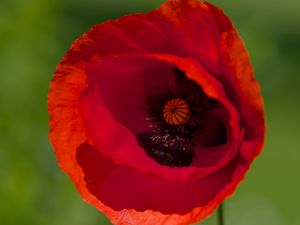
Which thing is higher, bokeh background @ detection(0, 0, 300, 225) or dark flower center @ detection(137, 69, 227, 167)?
dark flower center @ detection(137, 69, 227, 167)

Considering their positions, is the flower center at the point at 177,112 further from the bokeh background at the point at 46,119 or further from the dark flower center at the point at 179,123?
the bokeh background at the point at 46,119

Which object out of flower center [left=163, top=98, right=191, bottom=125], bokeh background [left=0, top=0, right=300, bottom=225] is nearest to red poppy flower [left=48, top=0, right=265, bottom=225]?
flower center [left=163, top=98, right=191, bottom=125]

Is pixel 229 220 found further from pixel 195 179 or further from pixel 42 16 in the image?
pixel 195 179

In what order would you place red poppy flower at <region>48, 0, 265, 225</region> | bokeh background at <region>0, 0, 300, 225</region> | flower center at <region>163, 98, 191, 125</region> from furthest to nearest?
1. bokeh background at <region>0, 0, 300, 225</region>
2. flower center at <region>163, 98, 191, 125</region>
3. red poppy flower at <region>48, 0, 265, 225</region>

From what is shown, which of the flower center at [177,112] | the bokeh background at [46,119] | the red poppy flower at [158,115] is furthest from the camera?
the bokeh background at [46,119]

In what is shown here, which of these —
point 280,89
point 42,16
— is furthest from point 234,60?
point 280,89

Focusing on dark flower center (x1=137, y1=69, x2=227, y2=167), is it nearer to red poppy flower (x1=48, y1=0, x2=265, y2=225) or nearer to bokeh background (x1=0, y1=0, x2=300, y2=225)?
red poppy flower (x1=48, y1=0, x2=265, y2=225)

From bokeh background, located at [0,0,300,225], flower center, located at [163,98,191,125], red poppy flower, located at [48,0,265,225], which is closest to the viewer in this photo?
red poppy flower, located at [48,0,265,225]

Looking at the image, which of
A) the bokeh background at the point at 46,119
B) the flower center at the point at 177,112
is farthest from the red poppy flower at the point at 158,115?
the bokeh background at the point at 46,119

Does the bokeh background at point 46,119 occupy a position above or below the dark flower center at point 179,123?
below
